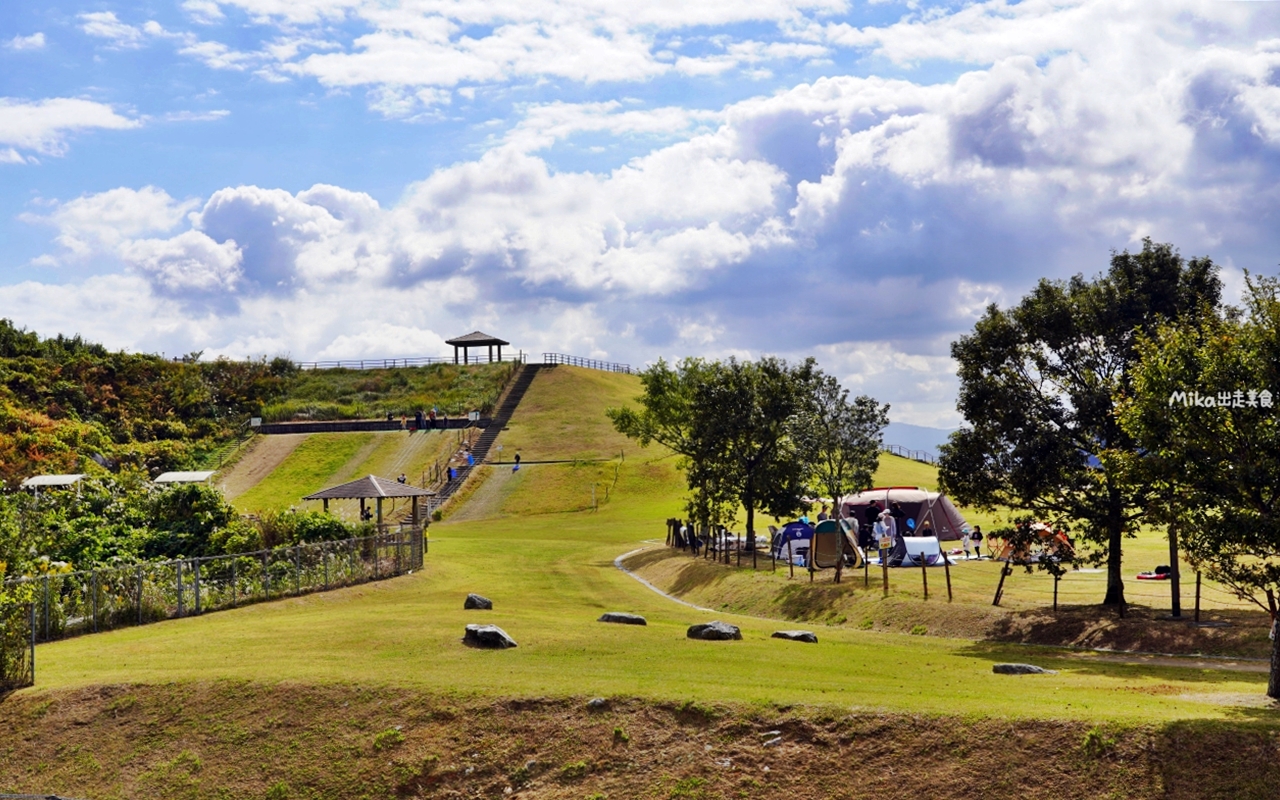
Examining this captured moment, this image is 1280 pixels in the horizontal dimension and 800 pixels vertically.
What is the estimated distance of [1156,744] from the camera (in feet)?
50.9

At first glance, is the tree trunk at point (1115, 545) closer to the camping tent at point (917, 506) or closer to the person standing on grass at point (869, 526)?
the person standing on grass at point (869, 526)

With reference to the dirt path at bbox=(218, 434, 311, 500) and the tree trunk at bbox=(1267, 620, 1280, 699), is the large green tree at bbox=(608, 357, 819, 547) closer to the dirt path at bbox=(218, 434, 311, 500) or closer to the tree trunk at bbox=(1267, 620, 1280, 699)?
the tree trunk at bbox=(1267, 620, 1280, 699)

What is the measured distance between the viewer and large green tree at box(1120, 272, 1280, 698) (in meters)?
18.6

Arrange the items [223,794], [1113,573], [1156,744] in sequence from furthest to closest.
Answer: [1113,573], [223,794], [1156,744]

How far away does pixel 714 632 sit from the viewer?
25281 millimetres

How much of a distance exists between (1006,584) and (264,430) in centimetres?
7798

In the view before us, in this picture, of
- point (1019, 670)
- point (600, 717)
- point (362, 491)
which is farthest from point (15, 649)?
point (362, 491)

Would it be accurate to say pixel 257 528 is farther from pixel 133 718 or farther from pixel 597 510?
pixel 597 510

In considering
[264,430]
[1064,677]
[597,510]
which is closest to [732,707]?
[1064,677]

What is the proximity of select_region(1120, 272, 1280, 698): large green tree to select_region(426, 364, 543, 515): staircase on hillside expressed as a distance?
53.6 metres

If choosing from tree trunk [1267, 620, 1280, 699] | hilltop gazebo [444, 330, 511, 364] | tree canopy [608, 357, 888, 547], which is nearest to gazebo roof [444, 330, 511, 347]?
hilltop gazebo [444, 330, 511, 364]

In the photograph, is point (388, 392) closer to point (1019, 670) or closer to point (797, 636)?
point (797, 636)

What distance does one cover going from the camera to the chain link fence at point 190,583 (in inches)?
1031

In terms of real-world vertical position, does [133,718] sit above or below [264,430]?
below
